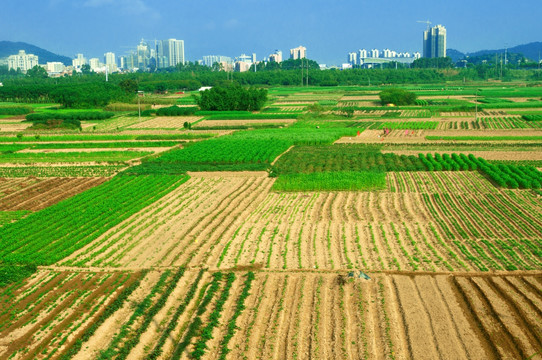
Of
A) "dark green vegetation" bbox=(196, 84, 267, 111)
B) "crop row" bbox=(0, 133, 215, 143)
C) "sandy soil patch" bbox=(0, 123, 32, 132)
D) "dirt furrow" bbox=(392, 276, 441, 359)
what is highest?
"dark green vegetation" bbox=(196, 84, 267, 111)

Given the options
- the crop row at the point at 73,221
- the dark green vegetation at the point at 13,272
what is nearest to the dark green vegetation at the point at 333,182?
the crop row at the point at 73,221

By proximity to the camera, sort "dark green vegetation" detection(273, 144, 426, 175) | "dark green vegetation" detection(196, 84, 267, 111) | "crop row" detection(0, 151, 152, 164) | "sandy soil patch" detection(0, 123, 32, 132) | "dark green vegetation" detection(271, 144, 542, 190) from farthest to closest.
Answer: "dark green vegetation" detection(196, 84, 267, 111) < "sandy soil patch" detection(0, 123, 32, 132) < "crop row" detection(0, 151, 152, 164) < "dark green vegetation" detection(273, 144, 426, 175) < "dark green vegetation" detection(271, 144, 542, 190)

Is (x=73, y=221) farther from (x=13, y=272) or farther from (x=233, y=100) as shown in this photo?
(x=233, y=100)

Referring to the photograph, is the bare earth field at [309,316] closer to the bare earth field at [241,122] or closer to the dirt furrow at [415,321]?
the dirt furrow at [415,321]

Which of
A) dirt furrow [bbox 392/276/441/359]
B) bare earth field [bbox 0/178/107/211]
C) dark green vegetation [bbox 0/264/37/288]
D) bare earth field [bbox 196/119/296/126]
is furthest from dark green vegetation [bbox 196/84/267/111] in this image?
dirt furrow [bbox 392/276/441/359]

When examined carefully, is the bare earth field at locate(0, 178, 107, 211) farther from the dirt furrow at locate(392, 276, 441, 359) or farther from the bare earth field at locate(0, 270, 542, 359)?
the dirt furrow at locate(392, 276, 441, 359)
